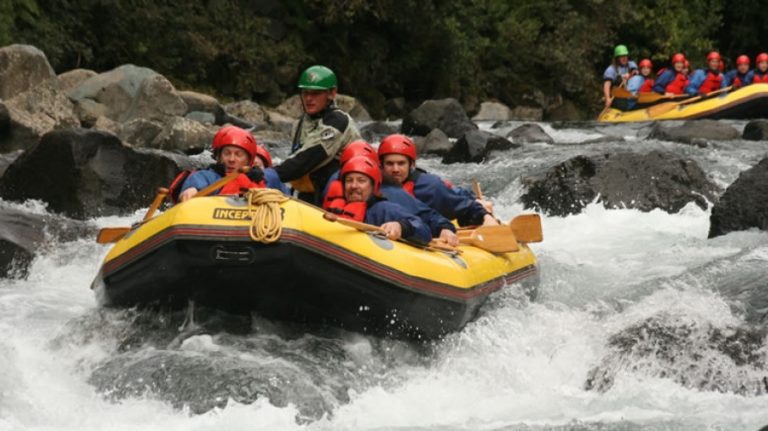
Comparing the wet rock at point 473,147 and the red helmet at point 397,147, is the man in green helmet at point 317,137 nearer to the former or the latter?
the red helmet at point 397,147

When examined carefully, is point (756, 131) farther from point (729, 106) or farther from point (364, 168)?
point (364, 168)

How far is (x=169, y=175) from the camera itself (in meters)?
10.5

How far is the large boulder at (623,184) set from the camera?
10797 millimetres

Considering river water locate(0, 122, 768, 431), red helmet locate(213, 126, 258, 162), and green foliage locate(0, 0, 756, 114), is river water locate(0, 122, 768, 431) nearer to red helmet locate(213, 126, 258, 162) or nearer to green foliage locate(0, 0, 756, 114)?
red helmet locate(213, 126, 258, 162)

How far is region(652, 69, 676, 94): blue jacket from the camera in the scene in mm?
20469

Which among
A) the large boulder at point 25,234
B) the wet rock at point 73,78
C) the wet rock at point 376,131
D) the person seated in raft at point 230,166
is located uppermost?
the person seated in raft at point 230,166

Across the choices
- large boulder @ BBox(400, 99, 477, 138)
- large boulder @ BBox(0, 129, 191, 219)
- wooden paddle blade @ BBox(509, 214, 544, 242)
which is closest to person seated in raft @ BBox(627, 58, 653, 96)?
large boulder @ BBox(400, 99, 477, 138)

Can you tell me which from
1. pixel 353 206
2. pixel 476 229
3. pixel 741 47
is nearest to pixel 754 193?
pixel 476 229

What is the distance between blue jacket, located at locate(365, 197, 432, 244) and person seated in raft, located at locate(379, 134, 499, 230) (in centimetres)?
47

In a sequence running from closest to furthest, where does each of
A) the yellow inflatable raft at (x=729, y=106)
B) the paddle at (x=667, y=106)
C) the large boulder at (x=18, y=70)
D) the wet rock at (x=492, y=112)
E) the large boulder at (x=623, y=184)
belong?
1. the large boulder at (x=623, y=184)
2. the large boulder at (x=18, y=70)
3. the yellow inflatable raft at (x=729, y=106)
4. the paddle at (x=667, y=106)
5. the wet rock at (x=492, y=112)

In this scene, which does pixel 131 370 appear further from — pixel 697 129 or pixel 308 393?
pixel 697 129

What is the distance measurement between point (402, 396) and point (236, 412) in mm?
865

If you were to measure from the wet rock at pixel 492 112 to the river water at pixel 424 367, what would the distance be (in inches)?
656

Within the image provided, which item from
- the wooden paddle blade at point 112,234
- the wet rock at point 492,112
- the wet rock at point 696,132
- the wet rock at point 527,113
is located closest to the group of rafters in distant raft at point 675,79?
the wet rock at point 696,132
